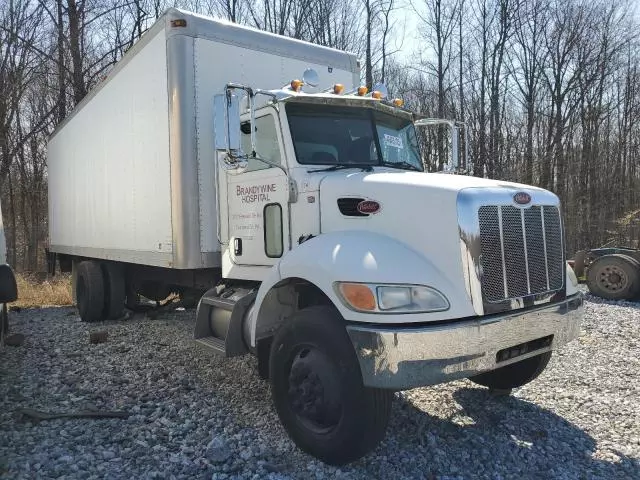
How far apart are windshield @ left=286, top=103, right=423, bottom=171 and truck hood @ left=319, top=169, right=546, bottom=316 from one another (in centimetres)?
45

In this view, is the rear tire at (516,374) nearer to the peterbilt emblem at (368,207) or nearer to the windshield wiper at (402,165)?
the peterbilt emblem at (368,207)

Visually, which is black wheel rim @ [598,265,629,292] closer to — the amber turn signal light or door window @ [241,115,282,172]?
door window @ [241,115,282,172]

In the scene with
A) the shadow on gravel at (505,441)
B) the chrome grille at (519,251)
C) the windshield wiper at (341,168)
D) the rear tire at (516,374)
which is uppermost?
the windshield wiper at (341,168)

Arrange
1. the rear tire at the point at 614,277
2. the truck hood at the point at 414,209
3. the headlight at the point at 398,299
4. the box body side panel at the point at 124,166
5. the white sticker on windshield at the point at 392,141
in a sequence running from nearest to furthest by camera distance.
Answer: the headlight at the point at 398,299, the truck hood at the point at 414,209, the white sticker on windshield at the point at 392,141, the box body side panel at the point at 124,166, the rear tire at the point at 614,277

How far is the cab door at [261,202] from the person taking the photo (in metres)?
4.66

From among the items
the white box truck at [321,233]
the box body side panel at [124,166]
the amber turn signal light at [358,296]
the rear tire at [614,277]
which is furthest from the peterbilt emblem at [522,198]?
the rear tire at [614,277]

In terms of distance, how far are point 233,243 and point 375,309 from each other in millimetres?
2291

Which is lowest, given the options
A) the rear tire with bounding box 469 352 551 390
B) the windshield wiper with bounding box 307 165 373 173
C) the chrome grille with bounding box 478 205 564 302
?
the rear tire with bounding box 469 352 551 390

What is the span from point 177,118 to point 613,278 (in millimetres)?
9185

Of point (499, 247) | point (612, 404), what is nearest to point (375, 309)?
point (499, 247)

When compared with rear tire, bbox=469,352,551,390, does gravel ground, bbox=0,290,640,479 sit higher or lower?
lower

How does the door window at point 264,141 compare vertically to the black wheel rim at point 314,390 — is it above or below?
above

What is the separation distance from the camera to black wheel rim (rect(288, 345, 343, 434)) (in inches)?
137

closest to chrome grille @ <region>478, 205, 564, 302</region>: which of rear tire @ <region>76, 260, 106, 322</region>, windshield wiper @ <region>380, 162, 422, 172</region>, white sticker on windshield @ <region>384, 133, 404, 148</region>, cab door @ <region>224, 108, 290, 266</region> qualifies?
windshield wiper @ <region>380, 162, 422, 172</region>
